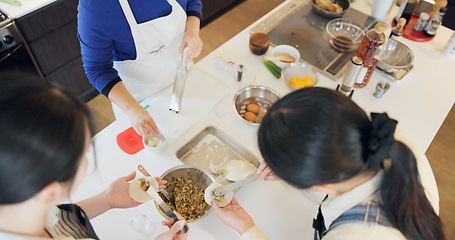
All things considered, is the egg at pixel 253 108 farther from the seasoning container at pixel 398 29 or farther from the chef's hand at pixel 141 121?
the seasoning container at pixel 398 29

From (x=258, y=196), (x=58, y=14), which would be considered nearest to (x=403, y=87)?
(x=258, y=196)

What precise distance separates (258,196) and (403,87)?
89 cm

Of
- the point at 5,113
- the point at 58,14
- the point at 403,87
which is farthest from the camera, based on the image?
the point at 58,14

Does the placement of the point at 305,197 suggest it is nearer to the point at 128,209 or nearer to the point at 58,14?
the point at 128,209

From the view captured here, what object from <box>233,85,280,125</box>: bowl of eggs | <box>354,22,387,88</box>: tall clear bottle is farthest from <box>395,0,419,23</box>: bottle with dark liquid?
<box>233,85,280,125</box>: bowl of eggs

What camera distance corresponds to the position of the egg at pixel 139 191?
1.04 metres

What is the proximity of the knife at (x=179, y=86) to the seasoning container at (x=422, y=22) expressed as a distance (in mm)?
1236

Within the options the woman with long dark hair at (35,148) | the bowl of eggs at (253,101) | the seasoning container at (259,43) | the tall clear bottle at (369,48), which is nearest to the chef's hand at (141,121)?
the bowl of eggs at (253,101)

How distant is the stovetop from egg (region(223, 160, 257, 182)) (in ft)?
2.07

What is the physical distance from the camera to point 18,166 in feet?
1.84

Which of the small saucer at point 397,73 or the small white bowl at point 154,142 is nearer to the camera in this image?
the small white bowl at point 154,142

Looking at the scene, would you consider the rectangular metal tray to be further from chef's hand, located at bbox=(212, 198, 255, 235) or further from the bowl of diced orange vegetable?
the bowl of diced orange vegetable

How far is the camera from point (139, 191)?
1.04 meters

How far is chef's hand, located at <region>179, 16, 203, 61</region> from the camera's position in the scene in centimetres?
143
